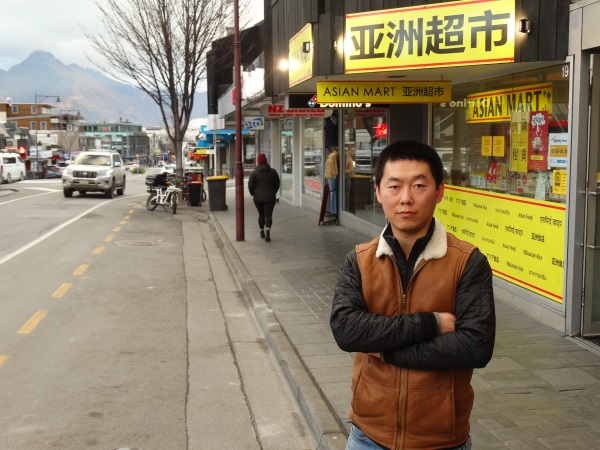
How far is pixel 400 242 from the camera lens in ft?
8.23

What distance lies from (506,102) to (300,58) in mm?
3560

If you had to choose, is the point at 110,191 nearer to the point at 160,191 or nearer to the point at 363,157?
the point at 160,191

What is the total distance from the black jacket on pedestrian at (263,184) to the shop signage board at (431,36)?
18.8 feet

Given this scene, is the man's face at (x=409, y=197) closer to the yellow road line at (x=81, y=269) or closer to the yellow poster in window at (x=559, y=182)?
the yellow poster in window at (x=559, y=182)

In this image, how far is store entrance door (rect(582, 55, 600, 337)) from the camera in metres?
6.72

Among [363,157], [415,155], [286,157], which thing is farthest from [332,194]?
[415,155]

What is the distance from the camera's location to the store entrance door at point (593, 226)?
6719 millimetres

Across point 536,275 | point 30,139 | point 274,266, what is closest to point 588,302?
point 536,275

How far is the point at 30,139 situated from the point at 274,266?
4607 inches

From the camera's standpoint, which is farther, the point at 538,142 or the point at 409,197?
the point at 538,142

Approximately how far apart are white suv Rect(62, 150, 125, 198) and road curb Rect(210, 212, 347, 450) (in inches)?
815

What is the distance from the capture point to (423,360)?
7.73ft

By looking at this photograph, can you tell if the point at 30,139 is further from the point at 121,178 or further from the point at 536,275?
the point at 536,275

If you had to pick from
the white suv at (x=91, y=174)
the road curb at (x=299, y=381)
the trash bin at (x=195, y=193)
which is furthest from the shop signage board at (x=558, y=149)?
the white suv at (x=91, y=174)
